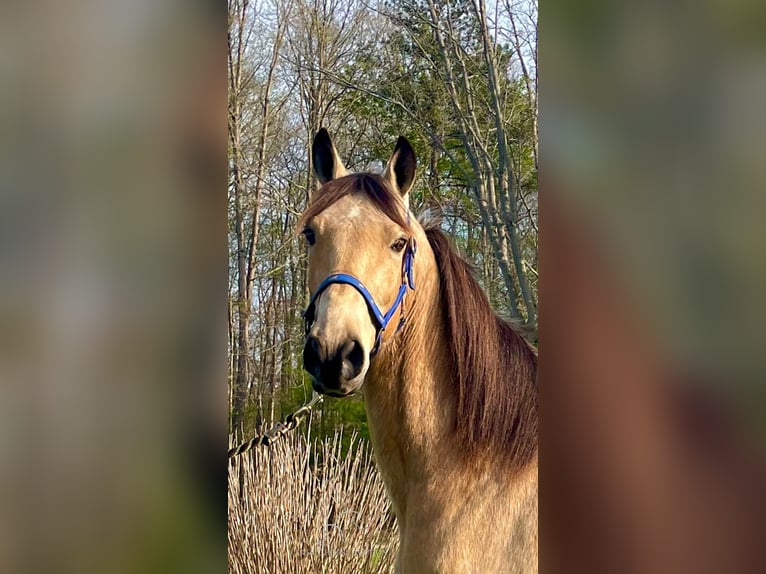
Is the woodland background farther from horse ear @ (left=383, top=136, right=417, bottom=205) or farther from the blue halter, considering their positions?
the blue halter

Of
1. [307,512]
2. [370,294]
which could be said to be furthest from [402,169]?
[307,512]

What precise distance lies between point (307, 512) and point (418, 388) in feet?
1.35

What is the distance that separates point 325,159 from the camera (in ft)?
4.45

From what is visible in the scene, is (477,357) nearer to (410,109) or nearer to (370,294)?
(370,294)

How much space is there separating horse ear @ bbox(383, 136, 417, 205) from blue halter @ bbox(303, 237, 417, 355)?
0.12m

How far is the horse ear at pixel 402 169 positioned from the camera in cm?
132

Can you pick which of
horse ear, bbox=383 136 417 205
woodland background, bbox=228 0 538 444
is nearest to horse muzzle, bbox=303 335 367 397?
woodland background, bbox=228 0 538 444

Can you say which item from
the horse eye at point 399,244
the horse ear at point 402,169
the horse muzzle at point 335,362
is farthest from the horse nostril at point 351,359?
the horse ear at point 402,169

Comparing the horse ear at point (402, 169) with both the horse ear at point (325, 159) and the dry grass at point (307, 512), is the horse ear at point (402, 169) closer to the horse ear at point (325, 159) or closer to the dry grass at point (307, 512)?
the horse ear at point (325, 159)
